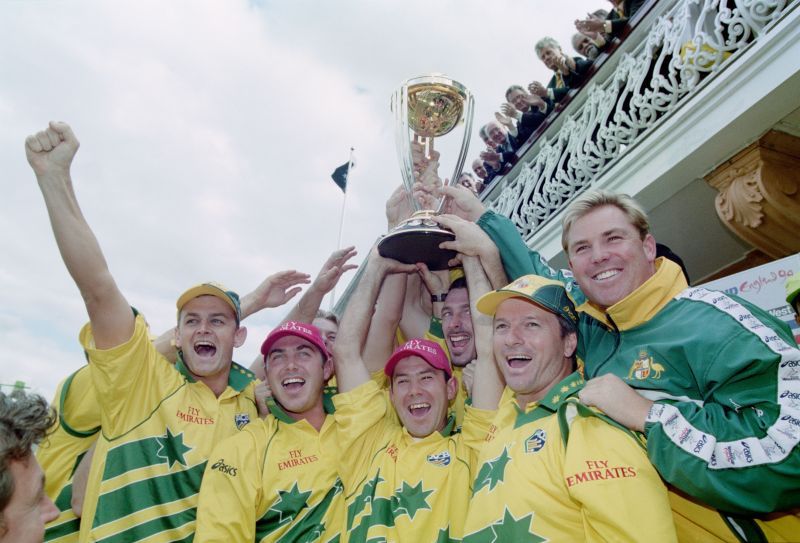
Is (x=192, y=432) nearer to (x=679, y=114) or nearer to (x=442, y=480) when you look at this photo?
(x=442, y=480)

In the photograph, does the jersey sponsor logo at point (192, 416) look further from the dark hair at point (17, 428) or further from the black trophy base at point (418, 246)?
the black trophy base at point (418, 246)

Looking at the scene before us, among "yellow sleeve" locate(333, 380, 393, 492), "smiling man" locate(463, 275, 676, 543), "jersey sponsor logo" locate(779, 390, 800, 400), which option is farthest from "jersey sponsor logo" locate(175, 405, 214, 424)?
"jersey sponsor logo" locate(779, 390, 800, 400)

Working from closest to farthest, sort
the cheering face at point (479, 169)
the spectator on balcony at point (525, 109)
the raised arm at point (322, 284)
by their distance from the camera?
the raised arm at point (322, 284)
the spectator on balcony at point (525, 109)
the cheering face at point (479, 169)

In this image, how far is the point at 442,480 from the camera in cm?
265

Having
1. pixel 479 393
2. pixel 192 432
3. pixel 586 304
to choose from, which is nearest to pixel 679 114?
pixel 586 304

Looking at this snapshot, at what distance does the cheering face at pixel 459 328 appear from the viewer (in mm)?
3498

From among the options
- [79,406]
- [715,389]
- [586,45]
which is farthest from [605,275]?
[586,45]

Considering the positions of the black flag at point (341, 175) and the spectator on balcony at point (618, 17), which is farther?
the black flag at point (341, 175)

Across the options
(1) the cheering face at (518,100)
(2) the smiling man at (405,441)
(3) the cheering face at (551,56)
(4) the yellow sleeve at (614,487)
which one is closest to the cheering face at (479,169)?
(1) the cheering face at (518,100)

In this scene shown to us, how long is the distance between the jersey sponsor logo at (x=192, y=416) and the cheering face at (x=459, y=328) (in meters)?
1.43

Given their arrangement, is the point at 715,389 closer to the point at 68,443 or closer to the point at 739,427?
the point at 739,427

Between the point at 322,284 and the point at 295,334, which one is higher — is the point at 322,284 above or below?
above

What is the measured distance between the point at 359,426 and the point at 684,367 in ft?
5.20

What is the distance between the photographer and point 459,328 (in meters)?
3.52
